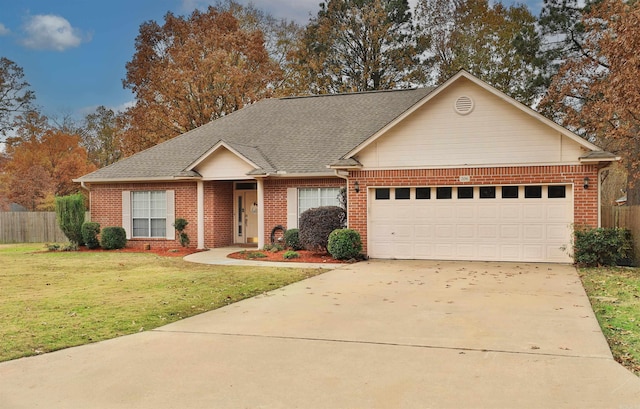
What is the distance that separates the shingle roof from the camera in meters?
19.6

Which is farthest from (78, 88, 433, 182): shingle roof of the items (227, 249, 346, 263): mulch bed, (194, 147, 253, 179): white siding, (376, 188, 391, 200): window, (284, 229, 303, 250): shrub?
(227, 249, 346, 263): mulch bed

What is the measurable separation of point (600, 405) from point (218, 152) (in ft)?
54.1

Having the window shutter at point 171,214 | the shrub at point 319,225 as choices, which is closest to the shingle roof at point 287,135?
the window shutter at point 171,214

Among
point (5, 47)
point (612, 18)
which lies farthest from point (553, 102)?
point (5, 47)

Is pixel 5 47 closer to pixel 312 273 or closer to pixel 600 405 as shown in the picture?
pixel 312 273

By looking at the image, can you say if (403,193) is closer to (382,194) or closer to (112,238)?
(382,194)

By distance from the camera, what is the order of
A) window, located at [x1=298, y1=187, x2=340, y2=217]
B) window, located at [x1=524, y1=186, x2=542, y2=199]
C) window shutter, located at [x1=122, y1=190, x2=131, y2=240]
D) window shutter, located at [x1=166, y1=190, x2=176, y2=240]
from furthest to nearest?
window shutter, located at [x1=122, y1=190, x2=131, y2=240] → window shutter, located at [x1=166, y1=190, x2=176, y2=240] → window, located at [x1=298, y1=187, x2=340, y2=217] → window, located at [x1=524, y1=186, x2=542, y2=199]

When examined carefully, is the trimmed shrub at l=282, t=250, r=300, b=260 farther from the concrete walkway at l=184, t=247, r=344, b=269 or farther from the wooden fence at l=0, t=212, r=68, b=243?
the wooden fence at l=0, t=212, r=68, b=243

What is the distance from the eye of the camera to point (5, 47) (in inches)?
1796

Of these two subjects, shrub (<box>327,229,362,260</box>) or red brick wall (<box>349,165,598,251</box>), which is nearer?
red brick wall (<box>349,165,598,251</box>)

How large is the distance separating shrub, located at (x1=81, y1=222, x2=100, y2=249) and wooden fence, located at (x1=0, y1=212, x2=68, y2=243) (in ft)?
30.0

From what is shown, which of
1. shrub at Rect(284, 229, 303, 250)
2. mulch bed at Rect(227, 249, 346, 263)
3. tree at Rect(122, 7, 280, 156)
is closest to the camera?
mulch bed at Rect(227, 249, 346, 263)

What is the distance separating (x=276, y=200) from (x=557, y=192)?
911 cm

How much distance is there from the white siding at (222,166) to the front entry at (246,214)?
207cm
